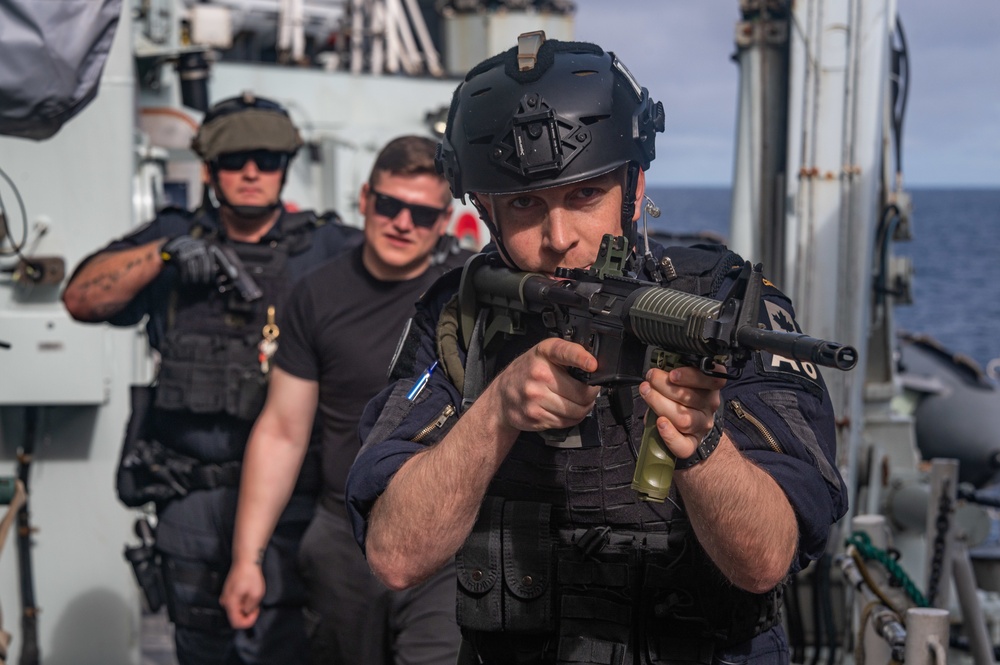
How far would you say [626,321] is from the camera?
2072mm

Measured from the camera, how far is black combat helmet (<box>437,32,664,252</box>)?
2436 millimetres

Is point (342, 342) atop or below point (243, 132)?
below

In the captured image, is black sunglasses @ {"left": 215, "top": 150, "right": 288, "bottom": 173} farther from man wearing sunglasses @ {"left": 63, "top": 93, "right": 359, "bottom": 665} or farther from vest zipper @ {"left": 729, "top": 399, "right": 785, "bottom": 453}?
vest zipper @ {"left": 729, "top": 399, "right": 785, "bottom": 453}

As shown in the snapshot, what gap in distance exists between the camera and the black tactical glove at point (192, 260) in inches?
176

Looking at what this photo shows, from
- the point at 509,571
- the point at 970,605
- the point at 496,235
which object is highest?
the point at 496,235

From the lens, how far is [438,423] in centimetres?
253

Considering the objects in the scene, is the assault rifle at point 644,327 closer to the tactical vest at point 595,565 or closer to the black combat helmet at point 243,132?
the tactical vest at point 595,565

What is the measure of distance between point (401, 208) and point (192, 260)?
0.83m

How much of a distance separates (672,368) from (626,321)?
→ 0.36ft

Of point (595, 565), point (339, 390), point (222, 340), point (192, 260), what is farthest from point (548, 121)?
point (222, 340)

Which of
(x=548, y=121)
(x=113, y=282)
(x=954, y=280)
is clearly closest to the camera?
(x=548, y=121)

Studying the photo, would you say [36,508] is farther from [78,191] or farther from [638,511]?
[638,511]

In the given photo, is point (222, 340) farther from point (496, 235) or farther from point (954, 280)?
point (954, 280)

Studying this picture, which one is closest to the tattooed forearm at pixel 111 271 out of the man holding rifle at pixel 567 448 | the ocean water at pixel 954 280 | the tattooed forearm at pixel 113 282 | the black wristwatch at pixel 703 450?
the tattooed forearm at pixel 113 282
